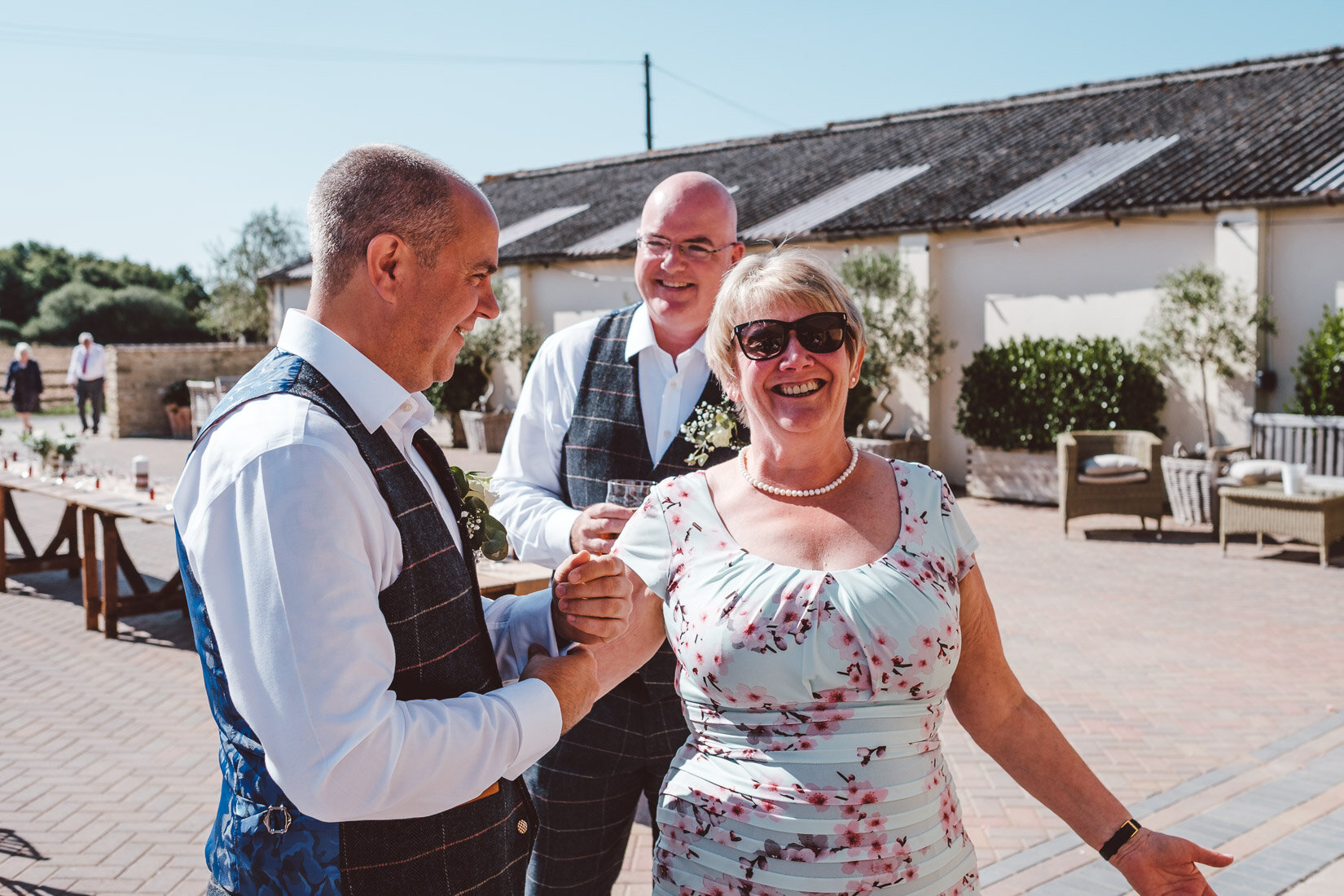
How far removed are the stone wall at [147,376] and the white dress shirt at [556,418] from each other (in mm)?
22524

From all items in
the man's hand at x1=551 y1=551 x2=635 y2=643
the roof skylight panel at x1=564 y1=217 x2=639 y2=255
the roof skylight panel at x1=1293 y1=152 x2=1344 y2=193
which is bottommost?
the man's hand at x1=551 y1=551 x2=635 y2=643

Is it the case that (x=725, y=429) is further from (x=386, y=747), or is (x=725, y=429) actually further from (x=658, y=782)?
(x=386, y=747)

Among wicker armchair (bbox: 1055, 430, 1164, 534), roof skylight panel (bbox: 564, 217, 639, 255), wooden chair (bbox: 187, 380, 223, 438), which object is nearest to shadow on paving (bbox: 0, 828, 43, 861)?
wicker armchair (bbox: 1055, 430, 1164, 534)

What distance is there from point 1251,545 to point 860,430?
5947 millimetres

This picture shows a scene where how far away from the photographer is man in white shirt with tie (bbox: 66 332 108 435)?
79.3 ft

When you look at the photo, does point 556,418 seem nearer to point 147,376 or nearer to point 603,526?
point 603,526

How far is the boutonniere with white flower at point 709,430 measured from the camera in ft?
9.68

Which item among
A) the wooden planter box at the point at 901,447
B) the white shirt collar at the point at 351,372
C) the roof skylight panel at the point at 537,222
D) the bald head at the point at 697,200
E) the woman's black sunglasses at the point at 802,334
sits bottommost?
the wooden planter box at the point at 901,447

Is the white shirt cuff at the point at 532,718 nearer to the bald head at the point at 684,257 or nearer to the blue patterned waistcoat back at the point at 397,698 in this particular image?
the blue patterned waistcoat back at the point at 397,698

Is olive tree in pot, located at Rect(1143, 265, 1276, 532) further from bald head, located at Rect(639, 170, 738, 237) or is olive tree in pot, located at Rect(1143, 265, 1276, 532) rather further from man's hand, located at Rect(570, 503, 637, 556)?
man's hand, located at Rect(570, 503, 637, 556)

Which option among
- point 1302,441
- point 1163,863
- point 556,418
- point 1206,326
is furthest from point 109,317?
point 1163,863

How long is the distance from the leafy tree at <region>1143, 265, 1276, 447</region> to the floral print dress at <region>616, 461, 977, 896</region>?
1246 cm

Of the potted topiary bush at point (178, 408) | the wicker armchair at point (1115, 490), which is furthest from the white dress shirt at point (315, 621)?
the potted topiary bush at point (178, 408)

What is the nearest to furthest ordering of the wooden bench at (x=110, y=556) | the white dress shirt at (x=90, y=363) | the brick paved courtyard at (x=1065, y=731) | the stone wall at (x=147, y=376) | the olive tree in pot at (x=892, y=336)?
the brick paved courtyard at (x=1065, y=731) → the wooden bench at (x=110, y=556) → the olive tree in pot at (x=892, y=336) → the stone wall at (x=147, y=376) → the white dress shirt at (x=90, y=363)
